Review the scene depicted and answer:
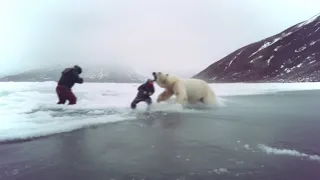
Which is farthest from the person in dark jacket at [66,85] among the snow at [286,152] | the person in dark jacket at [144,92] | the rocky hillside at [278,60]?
the rocky hillside at [278,60]

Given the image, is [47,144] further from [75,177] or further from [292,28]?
[292,28]

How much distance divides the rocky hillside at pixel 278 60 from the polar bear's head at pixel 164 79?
12010 cm

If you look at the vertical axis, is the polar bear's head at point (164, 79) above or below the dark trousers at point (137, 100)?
above

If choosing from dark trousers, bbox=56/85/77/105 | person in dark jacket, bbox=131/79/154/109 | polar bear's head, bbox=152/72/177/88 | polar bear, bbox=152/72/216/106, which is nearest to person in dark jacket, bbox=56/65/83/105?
dark trousers, bbox=56/85/77/105

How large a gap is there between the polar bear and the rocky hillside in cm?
11832

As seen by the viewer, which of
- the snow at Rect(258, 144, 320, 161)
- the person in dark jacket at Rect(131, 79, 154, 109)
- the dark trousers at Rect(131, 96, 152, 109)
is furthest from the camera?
the person in dark jacket at Rect(131, 79, 154, 109)

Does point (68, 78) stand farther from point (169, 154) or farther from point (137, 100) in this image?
point (169, 154)

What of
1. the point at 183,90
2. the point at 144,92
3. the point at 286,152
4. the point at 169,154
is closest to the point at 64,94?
the point at 144,92

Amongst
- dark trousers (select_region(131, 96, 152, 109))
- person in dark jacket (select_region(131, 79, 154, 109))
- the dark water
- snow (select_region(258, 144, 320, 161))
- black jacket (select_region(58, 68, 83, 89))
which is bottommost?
snow (select_region(258, 144, 320, 161))

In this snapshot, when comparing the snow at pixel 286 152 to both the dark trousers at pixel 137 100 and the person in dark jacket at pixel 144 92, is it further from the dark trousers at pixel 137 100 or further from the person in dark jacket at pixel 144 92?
the person in dark jacket at pixel 144 92

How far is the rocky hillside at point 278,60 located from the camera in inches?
5536

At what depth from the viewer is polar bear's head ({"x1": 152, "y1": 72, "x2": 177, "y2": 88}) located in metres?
12.8

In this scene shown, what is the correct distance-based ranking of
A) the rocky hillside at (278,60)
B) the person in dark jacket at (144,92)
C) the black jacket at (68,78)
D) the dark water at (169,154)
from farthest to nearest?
the rocky hillside at (278,60) → the black jacket at (68,78) → the person in dark jacket at (144,92) → the dark water at (169,154)

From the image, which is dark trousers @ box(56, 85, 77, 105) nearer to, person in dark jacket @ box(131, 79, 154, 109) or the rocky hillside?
person in dark jacket @ box(131, 79, 154, 109)
